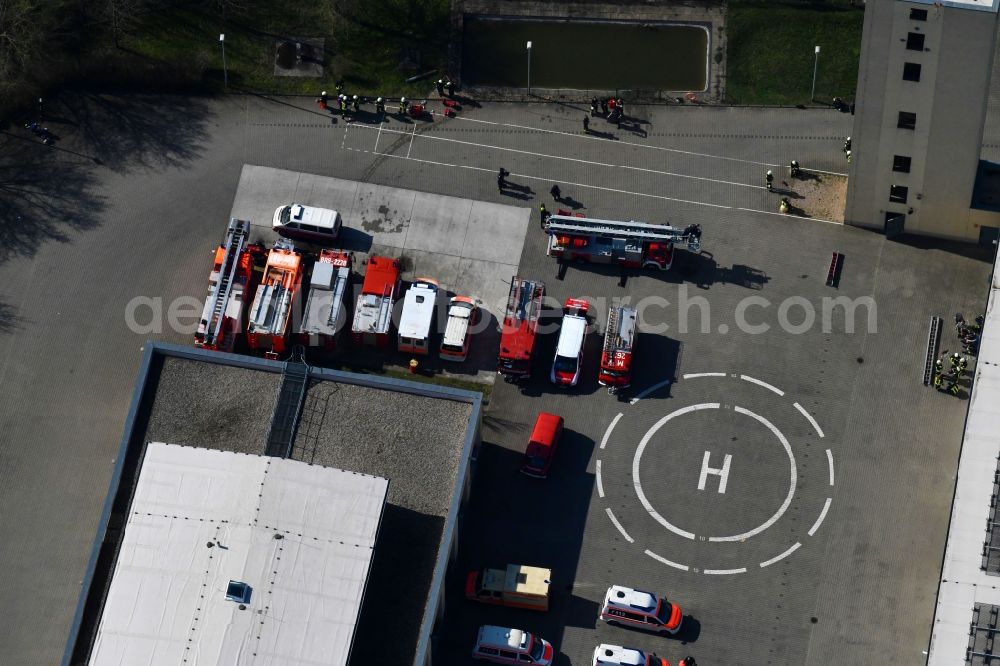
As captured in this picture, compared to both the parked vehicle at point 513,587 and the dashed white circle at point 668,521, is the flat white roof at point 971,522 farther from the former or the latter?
the parked vehicle at point 513,587

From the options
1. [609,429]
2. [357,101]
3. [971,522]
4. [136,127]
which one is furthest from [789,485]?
[136,127]

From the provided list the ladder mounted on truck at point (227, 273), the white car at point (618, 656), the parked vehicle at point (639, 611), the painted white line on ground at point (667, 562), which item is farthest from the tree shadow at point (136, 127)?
the white car at point (618, 656)

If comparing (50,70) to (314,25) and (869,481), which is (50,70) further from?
(869,481)

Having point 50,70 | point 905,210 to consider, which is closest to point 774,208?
point 905,210

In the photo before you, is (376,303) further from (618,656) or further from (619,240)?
(618,656)

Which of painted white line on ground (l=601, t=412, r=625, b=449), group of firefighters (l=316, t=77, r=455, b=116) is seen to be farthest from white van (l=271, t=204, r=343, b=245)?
painted white line on ground (l=601, t=412, r=625, b=449)

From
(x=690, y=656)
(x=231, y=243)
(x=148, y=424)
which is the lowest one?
(x=690, y=656)
